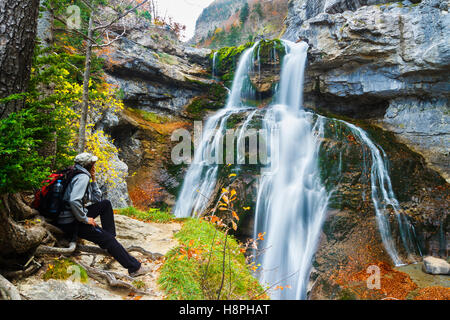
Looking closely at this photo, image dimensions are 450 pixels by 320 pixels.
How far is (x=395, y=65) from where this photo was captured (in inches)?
468

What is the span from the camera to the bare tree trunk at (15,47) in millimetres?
2471

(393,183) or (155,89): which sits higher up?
(155,89)

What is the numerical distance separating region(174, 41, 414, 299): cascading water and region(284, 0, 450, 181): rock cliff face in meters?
3.30

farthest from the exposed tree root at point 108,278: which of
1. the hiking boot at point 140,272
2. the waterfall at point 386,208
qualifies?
the waterfall at point 386,208

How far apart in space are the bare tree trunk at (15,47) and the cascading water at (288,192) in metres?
5.09

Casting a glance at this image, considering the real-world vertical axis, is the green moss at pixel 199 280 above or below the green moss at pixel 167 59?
below

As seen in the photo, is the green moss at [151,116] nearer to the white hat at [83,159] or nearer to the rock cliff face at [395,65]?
the rock cliff face at [395,65]

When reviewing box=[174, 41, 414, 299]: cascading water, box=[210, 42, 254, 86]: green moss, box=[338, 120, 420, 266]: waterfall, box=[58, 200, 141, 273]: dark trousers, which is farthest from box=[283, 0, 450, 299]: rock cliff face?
box=[58, 200, 141, 273]: dark trousers

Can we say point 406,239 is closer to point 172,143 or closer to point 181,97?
point 172,143

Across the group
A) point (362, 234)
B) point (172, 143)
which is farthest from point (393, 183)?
point (172, 143)

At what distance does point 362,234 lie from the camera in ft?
25.2

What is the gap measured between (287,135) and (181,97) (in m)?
8.85

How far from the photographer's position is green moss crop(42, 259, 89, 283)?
266cm

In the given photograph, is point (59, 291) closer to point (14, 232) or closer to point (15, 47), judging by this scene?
point (14, 232)
